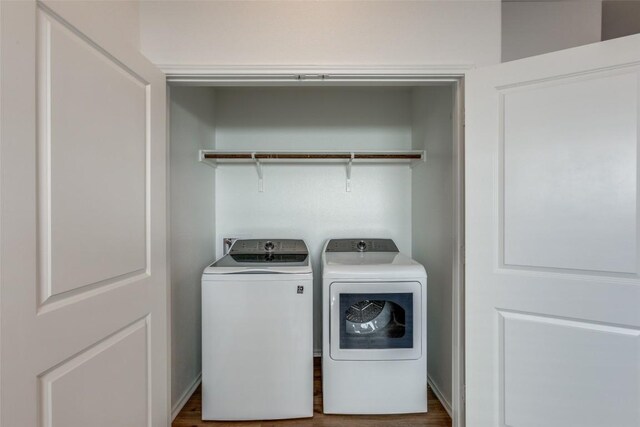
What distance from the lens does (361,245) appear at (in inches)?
97.9

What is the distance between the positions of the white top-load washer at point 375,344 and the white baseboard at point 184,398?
94 centimetres

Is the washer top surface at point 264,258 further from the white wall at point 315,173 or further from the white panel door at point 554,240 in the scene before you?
the white panel door at point 554,240

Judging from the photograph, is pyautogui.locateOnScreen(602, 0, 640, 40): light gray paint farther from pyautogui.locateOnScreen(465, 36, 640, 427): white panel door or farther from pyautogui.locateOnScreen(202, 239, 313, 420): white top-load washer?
pyautogui.locateOnScreen(202, 239, 313, 420): white top-load washer

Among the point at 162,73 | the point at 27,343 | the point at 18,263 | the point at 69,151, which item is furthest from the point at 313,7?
the point at 27,343

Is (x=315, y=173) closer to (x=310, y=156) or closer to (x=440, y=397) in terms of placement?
(x=310, y=156)

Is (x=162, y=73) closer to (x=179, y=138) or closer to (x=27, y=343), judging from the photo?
(x=179, y=138)

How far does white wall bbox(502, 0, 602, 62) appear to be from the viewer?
1911 millimetres

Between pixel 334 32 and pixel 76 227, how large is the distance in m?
1.39

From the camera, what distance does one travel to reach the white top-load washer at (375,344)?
1.89m

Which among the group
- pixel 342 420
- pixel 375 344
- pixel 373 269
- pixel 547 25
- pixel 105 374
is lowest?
pixel 342 420

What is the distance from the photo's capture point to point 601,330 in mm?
1226

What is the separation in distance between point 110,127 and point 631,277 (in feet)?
6.66

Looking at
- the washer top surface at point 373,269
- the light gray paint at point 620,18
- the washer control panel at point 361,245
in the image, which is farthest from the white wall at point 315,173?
the light gray paint at point 620,18

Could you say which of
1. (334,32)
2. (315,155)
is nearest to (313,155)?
(315,155)
